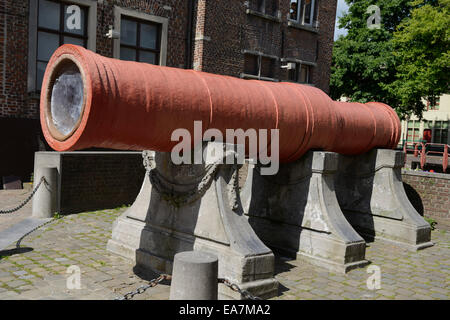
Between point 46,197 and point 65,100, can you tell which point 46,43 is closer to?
point 46,197

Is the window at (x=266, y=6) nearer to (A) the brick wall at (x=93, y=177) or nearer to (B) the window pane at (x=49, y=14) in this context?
(B) the window pane at (x=49, y=14)

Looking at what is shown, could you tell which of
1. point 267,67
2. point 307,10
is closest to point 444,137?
point 307,10

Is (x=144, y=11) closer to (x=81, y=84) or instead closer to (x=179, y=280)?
(x=81, y=84)

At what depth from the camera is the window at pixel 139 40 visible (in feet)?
42.4

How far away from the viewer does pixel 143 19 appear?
13.0 meters

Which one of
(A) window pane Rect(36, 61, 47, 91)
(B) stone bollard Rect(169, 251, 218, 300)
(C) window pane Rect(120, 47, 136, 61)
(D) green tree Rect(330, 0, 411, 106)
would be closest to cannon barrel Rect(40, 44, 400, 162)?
(B) stone bollard Rect(169, 251, 218, 300)

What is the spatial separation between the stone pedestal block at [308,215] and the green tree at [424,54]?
1672 centimetres

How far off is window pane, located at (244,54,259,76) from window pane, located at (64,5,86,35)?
20.1 ft

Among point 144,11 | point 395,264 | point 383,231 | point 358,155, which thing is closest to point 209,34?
point 144,11

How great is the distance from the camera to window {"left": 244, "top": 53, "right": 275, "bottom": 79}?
631 inches

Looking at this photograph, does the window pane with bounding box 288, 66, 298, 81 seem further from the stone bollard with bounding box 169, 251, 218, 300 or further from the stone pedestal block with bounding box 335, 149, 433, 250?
the stone bollard with bounding box 169, 251, 218, 300

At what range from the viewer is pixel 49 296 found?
4043 millimetres

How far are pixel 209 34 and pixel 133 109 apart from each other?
1112cm

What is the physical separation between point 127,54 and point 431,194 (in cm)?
920
